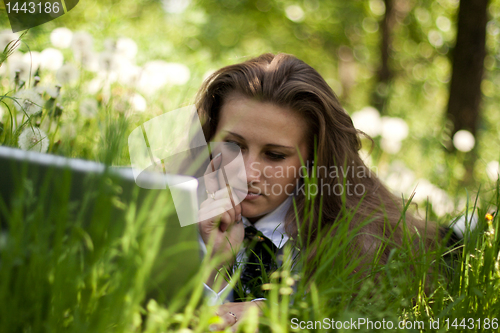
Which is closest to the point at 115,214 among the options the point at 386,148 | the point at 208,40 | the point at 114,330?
the point at 114,330

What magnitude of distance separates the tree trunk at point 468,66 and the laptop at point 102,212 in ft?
15.4

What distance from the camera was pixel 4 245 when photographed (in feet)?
2.89

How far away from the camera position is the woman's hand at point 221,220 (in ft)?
5.90

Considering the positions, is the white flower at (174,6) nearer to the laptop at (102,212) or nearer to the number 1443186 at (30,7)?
the number 1443186 at (30,7)

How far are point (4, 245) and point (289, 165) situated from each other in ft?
4.85

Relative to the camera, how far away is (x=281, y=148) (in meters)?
2.07

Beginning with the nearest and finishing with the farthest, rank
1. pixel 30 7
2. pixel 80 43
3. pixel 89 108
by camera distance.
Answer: pixel 89 108 → pixel 80 43 → pixel 30 7

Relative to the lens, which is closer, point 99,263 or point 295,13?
point 99,263

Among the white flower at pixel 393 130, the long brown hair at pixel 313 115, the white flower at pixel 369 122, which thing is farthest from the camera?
the white flower at pixel 369 122

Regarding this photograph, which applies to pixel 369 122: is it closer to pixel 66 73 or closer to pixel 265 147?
pixel 265 147

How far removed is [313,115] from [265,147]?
44cm

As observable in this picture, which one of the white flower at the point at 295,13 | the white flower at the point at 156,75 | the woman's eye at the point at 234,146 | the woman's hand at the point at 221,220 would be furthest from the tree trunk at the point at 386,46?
the woman's hand at the point at 221,220

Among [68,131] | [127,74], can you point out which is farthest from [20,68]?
[68,131]

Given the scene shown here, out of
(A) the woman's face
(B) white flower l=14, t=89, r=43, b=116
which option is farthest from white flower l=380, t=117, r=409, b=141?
(B) white flower l=14, t=89, r=43, b=116
